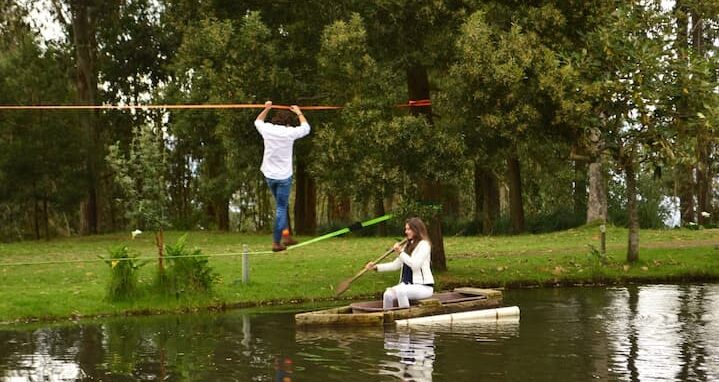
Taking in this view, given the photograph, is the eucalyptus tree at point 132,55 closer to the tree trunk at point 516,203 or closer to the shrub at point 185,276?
the tree trunk at point 516,203

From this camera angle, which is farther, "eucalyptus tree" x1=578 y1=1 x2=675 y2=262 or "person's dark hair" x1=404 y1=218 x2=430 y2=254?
"eucalyptus tree" x1=578 y1=1 x2=675 y2=262

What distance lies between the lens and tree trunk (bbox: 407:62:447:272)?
77.5ft

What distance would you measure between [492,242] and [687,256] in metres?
8.33

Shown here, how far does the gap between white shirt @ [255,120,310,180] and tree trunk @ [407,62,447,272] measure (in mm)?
7636

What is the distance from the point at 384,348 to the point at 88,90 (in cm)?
3214

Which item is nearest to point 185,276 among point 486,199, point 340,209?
point 486,199

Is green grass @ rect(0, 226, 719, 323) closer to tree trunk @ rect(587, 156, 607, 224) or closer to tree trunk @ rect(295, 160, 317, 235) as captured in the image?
tree trunk @ rect(587, 156, 607, 224)

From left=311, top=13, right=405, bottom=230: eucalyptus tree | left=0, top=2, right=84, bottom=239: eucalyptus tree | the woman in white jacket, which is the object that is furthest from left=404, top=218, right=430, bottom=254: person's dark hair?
left=0, top=2, right=84, bottom=239: eucalyptus tree

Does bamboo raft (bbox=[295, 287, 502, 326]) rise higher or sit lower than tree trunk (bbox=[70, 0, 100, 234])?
lower

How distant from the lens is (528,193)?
48781 millimetres

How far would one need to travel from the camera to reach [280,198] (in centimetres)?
1647

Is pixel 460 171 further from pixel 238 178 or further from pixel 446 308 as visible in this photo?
pixel 238 178

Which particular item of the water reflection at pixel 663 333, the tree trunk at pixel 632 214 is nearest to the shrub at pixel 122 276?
the water reflection at pixel 663 333

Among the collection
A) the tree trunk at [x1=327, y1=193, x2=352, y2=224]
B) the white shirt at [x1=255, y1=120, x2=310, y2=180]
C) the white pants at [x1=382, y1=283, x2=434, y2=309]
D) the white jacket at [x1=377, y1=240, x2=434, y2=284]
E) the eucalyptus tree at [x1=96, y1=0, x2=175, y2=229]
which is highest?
the eucalyptus tree at [x1=96, y1=0, x2=175, y2=229]
